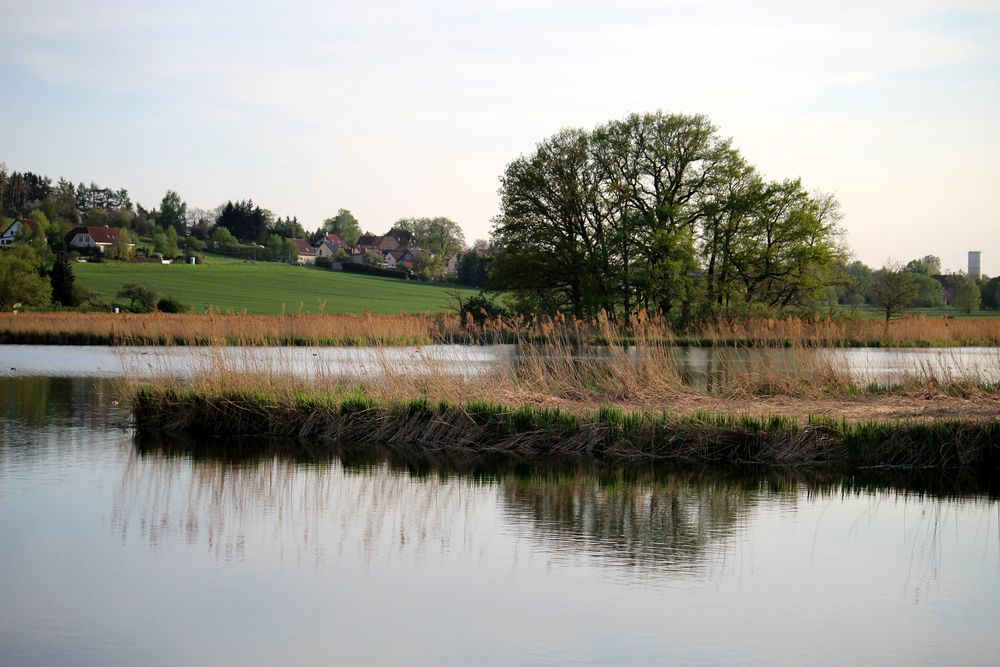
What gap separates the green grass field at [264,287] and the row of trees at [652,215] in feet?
82.1

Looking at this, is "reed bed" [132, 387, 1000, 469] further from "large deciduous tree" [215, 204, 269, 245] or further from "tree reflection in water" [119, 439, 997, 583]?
"large deciduous tree" [215, 204, 269, 245]

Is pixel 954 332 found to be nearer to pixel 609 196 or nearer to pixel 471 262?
pixel 609 196

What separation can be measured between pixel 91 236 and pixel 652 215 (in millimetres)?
75677

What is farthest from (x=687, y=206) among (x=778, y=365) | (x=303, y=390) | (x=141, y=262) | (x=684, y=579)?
(x=141, y=262)

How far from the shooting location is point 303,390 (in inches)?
584

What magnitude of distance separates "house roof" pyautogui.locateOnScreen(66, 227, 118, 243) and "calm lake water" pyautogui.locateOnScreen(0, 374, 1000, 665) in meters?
93.1

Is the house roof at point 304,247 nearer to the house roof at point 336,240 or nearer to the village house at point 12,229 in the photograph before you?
the house roof at point 336,240

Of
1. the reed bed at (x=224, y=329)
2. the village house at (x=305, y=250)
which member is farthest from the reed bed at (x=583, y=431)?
the village house at (x=305, y=250)

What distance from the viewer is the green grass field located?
6606 centimetres

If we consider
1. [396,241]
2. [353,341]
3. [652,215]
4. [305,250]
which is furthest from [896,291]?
[396,241]

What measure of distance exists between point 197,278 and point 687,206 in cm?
4890

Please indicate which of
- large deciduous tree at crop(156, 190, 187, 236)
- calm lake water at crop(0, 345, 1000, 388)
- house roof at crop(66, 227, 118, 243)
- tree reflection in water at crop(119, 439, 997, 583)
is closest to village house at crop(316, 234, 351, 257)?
large deciduous tree at crop(156, 190, 187, 236)

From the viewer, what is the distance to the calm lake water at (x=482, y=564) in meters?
5.98

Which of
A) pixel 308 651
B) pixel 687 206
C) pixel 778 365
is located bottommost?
pixel 308 651
